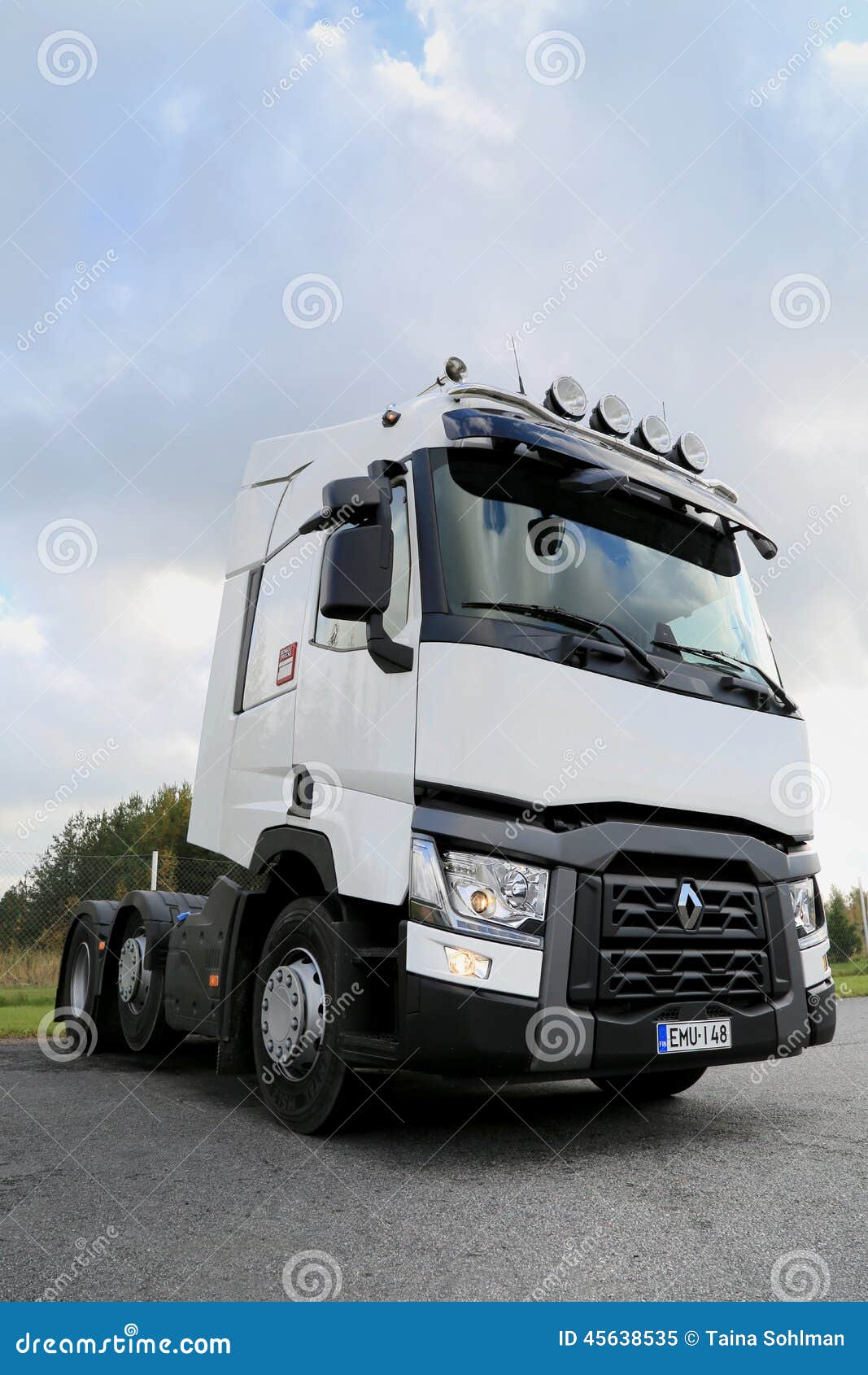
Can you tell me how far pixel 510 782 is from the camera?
4160 mm

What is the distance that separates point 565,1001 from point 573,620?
5.12ft

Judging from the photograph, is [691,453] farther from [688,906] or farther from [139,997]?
[139,997]

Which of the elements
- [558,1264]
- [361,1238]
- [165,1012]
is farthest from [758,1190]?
[165,1012]

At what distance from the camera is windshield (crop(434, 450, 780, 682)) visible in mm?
4551

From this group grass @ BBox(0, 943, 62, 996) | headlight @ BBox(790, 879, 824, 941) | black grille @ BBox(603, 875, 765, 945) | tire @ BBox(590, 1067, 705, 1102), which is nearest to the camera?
black grille @ BBox(603, 875, 765, 945)

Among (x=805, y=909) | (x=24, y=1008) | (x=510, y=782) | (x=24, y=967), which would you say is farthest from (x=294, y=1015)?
(x=24, y=967)

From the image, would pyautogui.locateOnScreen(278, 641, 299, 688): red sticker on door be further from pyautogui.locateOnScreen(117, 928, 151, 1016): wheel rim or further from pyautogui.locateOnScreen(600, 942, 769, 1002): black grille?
pyautogui.locateOnScreen(117, 928, 151, 1016): wheel rim

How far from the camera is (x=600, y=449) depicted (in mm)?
5004

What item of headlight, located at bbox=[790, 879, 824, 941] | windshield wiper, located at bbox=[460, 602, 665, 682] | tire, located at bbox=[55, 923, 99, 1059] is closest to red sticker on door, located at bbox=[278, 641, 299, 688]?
windshield wiper, located at bbox=[460, 602, 665, 682]

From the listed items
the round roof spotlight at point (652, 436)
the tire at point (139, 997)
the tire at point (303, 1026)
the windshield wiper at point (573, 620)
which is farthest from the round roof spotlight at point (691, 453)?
the tire at point (139, 997)

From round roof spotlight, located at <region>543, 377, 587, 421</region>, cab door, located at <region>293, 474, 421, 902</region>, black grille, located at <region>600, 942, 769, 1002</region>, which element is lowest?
black grille, located at <region>600, 942, 769, 1002</region>

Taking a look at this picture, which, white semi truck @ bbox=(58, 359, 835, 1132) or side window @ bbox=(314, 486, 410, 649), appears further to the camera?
side window @ bbox=(314, 486, 410, 649)

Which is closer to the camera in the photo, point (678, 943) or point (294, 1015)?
point (678, 943)
